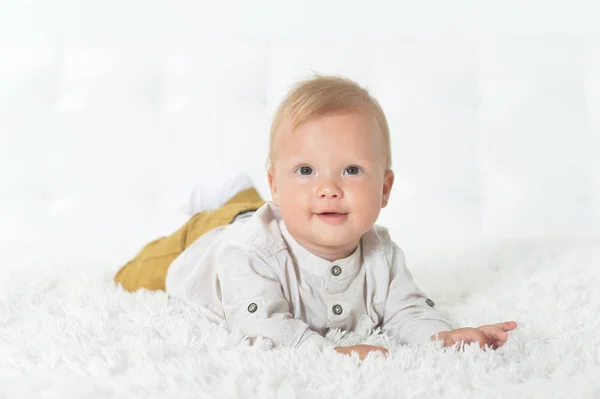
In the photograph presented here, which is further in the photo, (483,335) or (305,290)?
(305,290)

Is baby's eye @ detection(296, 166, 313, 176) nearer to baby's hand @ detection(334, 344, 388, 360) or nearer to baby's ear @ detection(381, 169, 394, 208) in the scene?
baby's ear @ detection(381, 169, 394, 208)

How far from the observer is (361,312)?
1037mm

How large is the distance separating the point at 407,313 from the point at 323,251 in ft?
0.50

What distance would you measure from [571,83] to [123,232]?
4.20 ft

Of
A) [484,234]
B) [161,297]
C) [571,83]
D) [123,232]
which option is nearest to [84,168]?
[123,232]

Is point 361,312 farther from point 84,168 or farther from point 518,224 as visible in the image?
point 84,168

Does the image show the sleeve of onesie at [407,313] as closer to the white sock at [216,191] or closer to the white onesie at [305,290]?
the white onesie at [305,290]

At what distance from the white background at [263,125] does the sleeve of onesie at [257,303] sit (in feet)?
2.85

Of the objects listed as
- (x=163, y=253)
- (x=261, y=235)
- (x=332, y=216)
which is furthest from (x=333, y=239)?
(x=163, y=253)

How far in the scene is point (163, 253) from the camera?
4.28ft

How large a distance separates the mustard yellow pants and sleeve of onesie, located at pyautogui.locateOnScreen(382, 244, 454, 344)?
36cm

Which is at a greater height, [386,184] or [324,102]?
[324,102]

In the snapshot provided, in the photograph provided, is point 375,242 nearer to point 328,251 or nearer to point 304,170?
point 328,251

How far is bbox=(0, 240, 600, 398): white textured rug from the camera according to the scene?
700 millimetres
